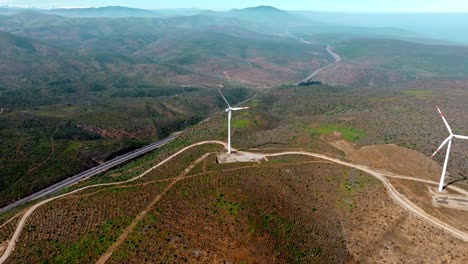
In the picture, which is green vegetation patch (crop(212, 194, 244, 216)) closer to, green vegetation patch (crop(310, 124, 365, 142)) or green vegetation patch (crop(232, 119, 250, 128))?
green vegetation patch (crop(310, 124, 365, 142))

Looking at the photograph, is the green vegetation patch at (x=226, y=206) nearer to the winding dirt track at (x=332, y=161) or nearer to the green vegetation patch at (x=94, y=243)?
the winding dirt track at (x=332, y=161)

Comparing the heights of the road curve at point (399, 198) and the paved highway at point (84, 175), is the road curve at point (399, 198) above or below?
above

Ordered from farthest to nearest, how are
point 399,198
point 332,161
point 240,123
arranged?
point 240,123
point 332,161
point 399,198

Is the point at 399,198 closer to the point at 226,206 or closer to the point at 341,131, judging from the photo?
the point at 226,206

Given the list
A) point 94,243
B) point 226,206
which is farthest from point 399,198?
point 94,243

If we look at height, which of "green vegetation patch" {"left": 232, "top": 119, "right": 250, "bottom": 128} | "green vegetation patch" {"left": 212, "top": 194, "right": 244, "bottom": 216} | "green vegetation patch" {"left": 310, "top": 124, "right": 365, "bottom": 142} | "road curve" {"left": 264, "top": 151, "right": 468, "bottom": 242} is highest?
"green vegetation patch" {"left": 212, "top": 194, "right": 244, "bottom": 216}

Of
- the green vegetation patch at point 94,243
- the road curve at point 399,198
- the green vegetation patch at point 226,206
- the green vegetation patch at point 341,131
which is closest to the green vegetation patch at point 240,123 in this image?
the green vegetation patch at point 341,131

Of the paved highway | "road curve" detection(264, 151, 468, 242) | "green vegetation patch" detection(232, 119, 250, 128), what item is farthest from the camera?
"green vegetation patch" detection(232, 119, 250, 128)

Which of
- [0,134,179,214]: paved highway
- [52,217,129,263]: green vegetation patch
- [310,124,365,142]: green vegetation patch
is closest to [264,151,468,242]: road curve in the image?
[310,124,365,142]: green vegetation patch

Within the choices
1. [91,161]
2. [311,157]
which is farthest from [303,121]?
[91,161]
